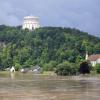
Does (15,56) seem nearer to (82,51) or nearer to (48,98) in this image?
(82,51)

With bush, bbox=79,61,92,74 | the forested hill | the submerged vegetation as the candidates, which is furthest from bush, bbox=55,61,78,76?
the forested hill

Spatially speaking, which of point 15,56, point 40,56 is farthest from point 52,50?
point 15,56

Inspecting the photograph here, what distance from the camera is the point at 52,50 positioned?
598 ft

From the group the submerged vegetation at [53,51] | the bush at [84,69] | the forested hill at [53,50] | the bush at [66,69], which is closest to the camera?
the bush at [66,69]

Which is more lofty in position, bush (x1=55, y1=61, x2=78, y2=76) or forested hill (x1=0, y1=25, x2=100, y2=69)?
forested hill (x1=0, y1=25, x2=100, y2=69)

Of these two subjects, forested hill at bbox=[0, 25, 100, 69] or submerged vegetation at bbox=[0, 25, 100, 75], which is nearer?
submerged vegetation at bbox=[0, 25, 100, 75]

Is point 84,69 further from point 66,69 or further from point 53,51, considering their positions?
point 53,51

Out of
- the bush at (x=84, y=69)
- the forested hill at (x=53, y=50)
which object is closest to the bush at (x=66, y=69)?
the bush at (x=84, y=69)

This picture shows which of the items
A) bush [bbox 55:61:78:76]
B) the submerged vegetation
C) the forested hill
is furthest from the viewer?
the forested hill

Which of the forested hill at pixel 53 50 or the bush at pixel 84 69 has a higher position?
the forested hill at pixel 53 50

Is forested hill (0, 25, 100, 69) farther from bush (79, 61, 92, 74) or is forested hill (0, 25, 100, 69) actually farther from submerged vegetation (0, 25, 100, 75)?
bush (79, 61, 92, 74)

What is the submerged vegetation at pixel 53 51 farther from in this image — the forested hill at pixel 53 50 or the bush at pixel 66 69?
the bush at pixel 66 69

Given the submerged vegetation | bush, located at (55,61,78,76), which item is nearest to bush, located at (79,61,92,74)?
bush, located at (55,61,78,76)

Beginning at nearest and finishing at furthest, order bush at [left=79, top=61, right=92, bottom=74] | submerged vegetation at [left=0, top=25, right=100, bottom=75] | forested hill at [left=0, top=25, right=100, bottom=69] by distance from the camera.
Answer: bush at [left=79, top=61, right=92, bottom=74] → submerged vegetation at [left=0, top=25, right=100, bottom=75] → forested hill at [left=0, top=25, right=100, bottom=69]
